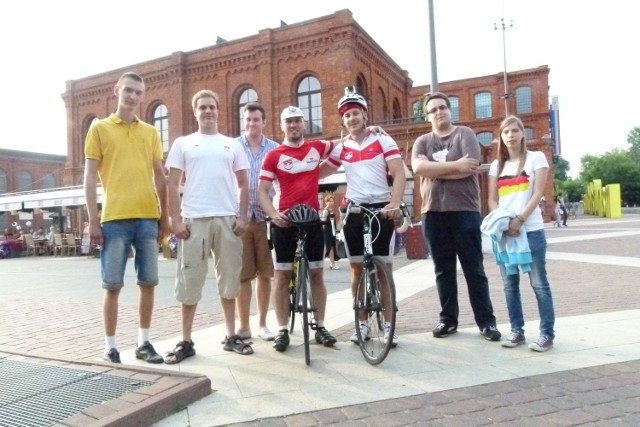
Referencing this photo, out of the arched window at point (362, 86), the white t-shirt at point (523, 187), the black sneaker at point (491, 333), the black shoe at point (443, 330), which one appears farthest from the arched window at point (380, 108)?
the black sneaker at point (491, 333)

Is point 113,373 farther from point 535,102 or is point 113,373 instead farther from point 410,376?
point 535,102

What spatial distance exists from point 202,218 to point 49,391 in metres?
1.64

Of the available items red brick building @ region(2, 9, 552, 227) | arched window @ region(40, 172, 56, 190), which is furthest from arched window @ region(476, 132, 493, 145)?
arched window @ region(40, 172, 56, 190)

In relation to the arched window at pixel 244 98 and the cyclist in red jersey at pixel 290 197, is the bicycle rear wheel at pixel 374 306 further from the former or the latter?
the arched window at pixel 244 98

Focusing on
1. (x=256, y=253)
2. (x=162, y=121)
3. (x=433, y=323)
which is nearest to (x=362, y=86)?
(x=162, y=121)

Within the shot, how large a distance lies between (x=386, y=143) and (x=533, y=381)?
2166mm

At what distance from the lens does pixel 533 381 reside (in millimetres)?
3404

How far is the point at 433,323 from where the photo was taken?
17.5 feet

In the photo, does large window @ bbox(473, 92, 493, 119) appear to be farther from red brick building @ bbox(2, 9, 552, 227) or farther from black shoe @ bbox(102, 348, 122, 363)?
black shoe @ bbox(102, 348, 122, 363)

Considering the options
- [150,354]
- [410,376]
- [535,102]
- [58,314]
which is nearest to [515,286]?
[410,376]

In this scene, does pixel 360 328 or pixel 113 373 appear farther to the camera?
pixel 360 328

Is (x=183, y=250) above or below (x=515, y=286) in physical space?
above

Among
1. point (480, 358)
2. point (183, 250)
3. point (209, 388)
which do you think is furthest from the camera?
point (183, 250)

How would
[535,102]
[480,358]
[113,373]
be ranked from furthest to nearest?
[535,102] < [480,358] < [113,373]
